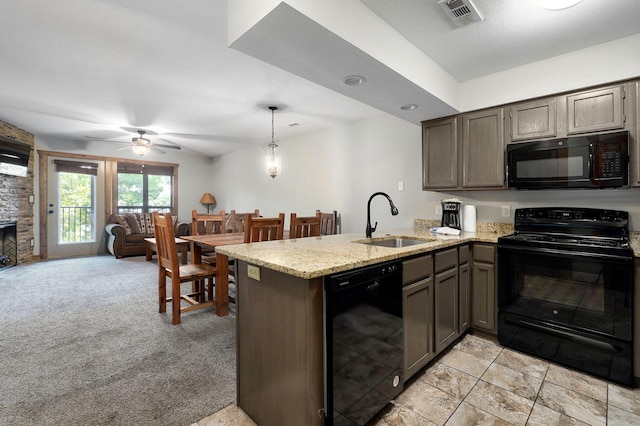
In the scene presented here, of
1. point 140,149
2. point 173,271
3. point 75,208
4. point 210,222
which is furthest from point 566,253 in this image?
point 75,208

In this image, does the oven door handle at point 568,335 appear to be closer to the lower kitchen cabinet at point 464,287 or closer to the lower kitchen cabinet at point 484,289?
the lower kitchen cabinet at point 484,289

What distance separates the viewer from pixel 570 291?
2119mm

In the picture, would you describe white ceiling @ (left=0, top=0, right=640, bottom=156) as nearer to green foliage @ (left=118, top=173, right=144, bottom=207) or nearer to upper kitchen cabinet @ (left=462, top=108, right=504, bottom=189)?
upper kitchen cabinet @ (left=462, top=108, right=504, bottom=189)

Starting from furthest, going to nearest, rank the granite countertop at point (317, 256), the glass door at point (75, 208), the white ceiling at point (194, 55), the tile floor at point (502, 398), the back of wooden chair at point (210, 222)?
the glass door at point (75, 208) → the back of wooden chair at point (210, 222) → the white ceiling at point (194, 55) → the tile floor at point (502, 398) → the granite countertop at point (317, 256)

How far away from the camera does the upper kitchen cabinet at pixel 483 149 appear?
277 cm

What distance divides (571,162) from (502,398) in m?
1.82

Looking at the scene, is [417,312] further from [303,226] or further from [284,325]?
[303,226]

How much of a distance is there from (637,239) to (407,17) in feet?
7.91

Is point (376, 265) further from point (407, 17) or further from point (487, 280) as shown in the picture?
point (407, 17)

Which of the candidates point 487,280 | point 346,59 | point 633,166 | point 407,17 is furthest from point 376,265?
point 633,166

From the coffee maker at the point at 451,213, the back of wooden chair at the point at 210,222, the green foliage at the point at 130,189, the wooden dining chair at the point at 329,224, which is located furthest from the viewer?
the green foliage at the point at 130,189

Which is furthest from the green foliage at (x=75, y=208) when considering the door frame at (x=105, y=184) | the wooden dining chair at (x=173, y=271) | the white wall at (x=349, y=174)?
the wooden dining chair at (x=173, y=271)

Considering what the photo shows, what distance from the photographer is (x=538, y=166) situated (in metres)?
2.51

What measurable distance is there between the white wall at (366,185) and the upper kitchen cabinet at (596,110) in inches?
21.5
